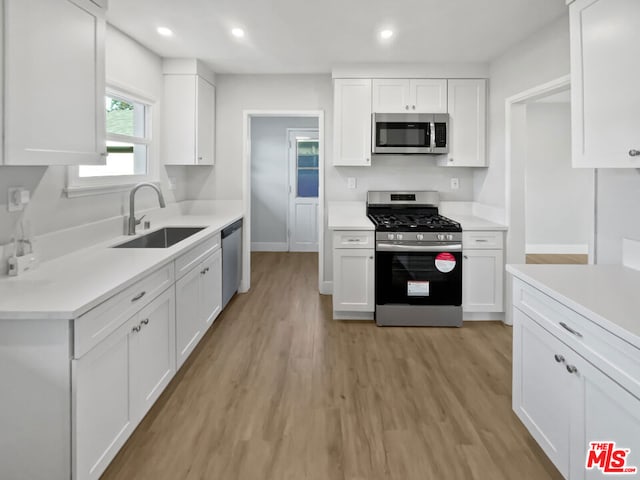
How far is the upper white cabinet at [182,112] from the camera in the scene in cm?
410

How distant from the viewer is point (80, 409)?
1.55 metres

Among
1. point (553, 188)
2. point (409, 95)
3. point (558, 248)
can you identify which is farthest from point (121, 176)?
point (558, 248)

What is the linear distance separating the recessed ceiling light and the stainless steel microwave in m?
1.96

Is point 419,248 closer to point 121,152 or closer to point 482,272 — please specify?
point 482,272

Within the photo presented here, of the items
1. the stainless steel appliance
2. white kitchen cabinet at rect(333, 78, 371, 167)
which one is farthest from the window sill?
the stainless steel appliance

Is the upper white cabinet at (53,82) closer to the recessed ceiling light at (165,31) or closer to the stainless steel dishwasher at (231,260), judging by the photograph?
the recessed ceiling light at (165,31)

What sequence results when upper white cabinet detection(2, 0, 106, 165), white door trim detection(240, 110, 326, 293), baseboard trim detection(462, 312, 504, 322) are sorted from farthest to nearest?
white door trim detection(240, 110, 326, 293) < baseboard trim detection(462, 312, 504, 322) < upper white cabinet detection(2, 0, 106, 165)

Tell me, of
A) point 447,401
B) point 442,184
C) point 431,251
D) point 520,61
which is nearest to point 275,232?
point 442,184

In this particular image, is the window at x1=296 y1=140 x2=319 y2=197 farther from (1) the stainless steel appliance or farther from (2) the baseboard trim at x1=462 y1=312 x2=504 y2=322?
(2) the baseboard trim at x1=462 y1=312 x2=504 y2=322

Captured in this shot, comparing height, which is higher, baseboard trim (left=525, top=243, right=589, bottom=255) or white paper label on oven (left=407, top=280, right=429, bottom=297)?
baseboard trim (left=525, top=243, right=589, bottom=255)

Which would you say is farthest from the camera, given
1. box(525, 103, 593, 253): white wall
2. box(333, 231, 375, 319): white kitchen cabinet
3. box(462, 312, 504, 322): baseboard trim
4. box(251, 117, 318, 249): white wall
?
box(251, 117, 318, 249): white wall

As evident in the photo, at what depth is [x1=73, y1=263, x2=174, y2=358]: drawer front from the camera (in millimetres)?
1544

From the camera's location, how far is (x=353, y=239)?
3873 mm

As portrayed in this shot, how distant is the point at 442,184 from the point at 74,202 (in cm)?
348
